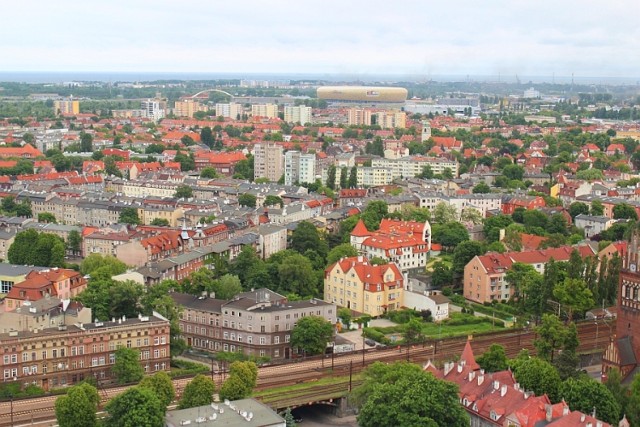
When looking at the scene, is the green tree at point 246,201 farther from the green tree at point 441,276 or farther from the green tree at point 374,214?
the green tree at point 441,276

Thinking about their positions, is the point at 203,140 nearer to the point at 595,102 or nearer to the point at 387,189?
the point at 387,189

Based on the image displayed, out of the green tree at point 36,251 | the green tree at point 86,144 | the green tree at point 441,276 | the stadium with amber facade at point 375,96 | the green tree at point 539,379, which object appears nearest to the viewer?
the green tree at point 539,379

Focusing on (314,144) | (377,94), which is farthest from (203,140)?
(377,94)

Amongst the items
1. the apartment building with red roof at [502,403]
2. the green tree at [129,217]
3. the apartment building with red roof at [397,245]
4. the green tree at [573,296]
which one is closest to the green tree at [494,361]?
the apartment building with red roof at [502,403]

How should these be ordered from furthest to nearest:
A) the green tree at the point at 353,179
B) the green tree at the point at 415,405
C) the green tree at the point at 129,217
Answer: the green tree at the point at 353,179
the green tree at the point at 129,217
the green tree at the point at 415,405

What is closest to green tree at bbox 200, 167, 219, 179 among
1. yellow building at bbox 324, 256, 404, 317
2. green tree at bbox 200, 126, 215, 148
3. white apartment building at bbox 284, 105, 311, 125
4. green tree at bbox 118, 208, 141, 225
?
green tree at bbox 118, 208, 141, 225

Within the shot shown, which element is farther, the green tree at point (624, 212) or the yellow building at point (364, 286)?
the green tree at point (624, 212)

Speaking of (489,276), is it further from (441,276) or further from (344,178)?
(344,178)

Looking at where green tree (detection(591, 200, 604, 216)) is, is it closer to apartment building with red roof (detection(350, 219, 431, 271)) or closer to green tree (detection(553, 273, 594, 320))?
apartment building with red roof (detection(350, 219, 431, 271))
